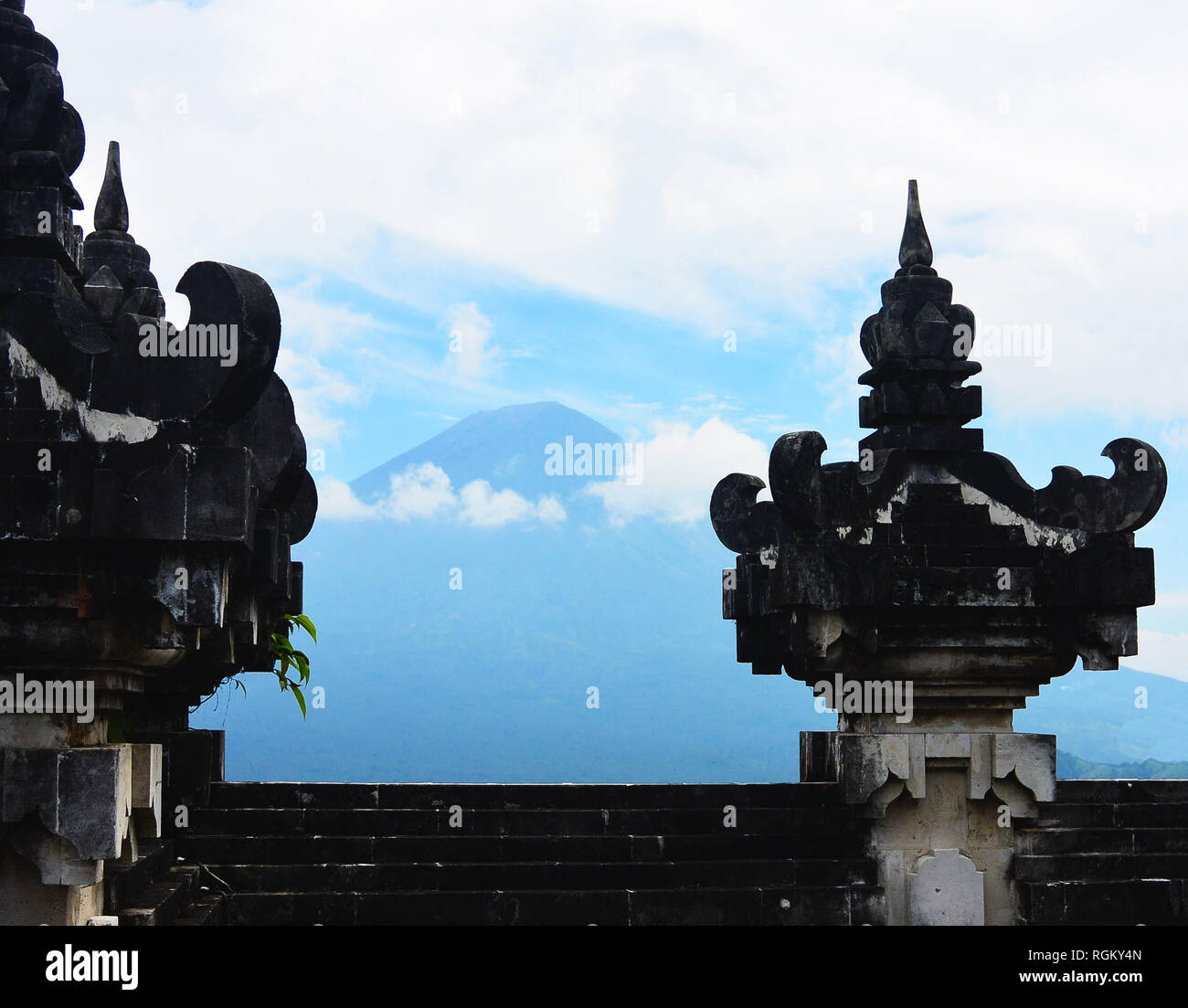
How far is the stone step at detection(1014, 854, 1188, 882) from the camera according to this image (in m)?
11.5

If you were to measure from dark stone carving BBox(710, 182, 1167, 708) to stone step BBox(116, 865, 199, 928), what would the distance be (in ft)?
15.5

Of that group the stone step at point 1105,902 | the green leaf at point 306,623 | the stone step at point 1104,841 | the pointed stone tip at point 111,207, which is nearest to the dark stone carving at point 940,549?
the stone step at point 1104,841

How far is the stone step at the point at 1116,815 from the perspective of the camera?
465 inches

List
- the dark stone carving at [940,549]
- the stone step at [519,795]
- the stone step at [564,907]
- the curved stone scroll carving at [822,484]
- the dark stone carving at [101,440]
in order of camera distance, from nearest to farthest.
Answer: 1. the dark stone carving at [101,440]
2. the stone step at [564,907]
3. the curved stone scroll carving at [822,484]
4. the dark stone carving at [940,549]
5. the stone step at [519,795]

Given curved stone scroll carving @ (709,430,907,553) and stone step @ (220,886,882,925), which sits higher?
curved stone scroll carving @ (709,430,907,553)

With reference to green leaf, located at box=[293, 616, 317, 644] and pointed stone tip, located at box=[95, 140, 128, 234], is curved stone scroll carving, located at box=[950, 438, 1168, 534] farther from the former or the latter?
pointed stone tip, located at box=[95, 140, 128, 234]

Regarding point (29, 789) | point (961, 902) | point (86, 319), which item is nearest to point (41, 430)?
point (86, 319)

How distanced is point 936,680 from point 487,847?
3.73 meters

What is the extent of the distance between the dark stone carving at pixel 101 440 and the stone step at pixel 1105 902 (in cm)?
664

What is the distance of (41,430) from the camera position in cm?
795

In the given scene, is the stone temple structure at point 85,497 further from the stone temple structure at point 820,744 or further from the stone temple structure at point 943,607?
the stone temple structure at point 943,607

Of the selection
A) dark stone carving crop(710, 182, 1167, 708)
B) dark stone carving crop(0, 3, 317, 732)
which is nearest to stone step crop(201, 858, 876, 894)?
dark stone carving crop(710, 182, 1167, 708)

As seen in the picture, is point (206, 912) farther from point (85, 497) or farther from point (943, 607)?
point (943, 607)

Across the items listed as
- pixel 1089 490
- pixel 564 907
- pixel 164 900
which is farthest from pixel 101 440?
pixel 1089 490
